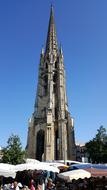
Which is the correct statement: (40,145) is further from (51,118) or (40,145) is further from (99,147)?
(99,147)

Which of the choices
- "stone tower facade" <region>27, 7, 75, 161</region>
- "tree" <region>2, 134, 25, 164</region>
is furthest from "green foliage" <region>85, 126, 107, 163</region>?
"tree" <region>2, 134, 25, 164</region>

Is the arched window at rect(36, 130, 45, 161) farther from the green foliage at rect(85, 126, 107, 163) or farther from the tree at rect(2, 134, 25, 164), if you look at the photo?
the tree at rect(2, 134, 25, 164)

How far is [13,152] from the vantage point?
3838cm

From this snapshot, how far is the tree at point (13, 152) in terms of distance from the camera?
3821cm

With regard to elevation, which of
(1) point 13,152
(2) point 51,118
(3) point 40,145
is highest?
(2) point 51,118

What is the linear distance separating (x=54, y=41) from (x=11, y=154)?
4502 centimetres

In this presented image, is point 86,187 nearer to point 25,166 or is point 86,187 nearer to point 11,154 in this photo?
point 25,166

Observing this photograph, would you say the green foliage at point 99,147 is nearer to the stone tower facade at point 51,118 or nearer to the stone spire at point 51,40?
the stone tower facade at point 51,118

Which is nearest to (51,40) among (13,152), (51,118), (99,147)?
(51,118)

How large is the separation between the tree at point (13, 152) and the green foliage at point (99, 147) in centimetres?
2118

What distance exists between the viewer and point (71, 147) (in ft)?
200

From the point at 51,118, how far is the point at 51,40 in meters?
23.9

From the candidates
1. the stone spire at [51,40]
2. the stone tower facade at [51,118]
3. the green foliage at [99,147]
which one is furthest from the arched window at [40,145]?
the stone spire at [51,40]

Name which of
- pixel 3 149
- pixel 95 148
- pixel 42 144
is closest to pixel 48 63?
pixel 42 144
